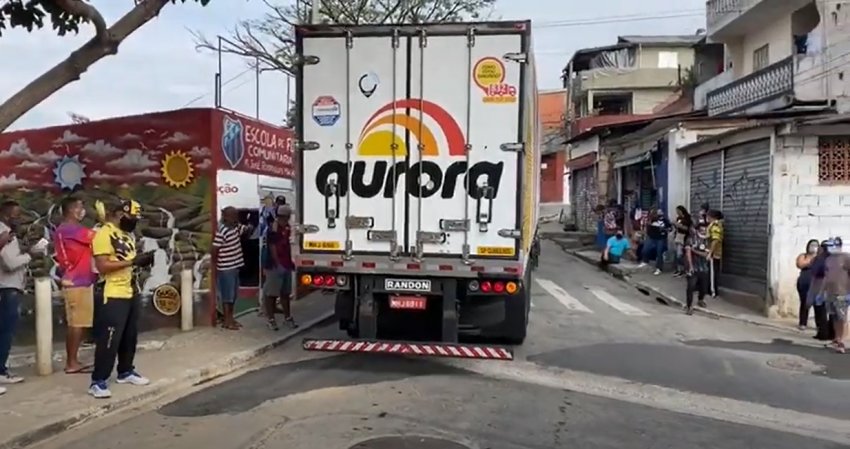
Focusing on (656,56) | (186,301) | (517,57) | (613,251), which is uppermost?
(656,56)

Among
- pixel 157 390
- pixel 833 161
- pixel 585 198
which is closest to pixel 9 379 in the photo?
pixel 157 390

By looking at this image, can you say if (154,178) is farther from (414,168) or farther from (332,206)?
(414,168)

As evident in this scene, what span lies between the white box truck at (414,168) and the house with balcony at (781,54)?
595 inches

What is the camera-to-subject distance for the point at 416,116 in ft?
30.0

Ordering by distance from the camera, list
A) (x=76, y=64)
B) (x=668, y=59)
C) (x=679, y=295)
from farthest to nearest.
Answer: (x=668, y=59)
(x=679, y=295)
(x=76, y=64)

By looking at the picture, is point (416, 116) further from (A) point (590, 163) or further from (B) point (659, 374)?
(A) point (590, 163)

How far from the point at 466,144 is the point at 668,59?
44099 millimetres

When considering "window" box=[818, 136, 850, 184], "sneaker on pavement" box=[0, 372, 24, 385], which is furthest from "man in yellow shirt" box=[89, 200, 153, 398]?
"window" box=[818, 136, 850, 184]

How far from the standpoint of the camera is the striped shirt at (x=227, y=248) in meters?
11.6

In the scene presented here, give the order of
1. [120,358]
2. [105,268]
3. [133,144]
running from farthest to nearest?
[133,144] → [120,358] → [105,268]

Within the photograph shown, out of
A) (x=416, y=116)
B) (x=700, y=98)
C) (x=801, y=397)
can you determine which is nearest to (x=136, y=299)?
(x=416, y=116)

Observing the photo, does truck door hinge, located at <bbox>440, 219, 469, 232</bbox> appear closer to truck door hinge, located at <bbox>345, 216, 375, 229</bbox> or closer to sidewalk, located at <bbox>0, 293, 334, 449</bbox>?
truck door hinge, located at <bbox>345, 216, 375, 229</bbox>

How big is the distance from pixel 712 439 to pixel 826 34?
64.9ft

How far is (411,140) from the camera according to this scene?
914 cm
